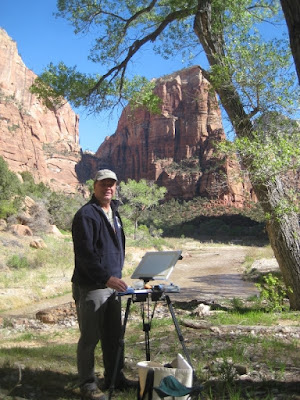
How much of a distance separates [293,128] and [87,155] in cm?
11620

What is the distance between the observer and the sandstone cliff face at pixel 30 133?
71.4 m

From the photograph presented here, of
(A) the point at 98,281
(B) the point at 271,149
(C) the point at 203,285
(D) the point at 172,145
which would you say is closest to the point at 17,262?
(C) the point at 203,285

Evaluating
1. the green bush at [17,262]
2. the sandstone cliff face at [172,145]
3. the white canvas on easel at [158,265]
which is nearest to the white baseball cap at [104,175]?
the white canvas on easel at [158,265]

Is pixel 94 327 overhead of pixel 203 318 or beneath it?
overhead

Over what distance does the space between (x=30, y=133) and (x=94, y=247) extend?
80.2 metres

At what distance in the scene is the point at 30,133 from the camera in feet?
257

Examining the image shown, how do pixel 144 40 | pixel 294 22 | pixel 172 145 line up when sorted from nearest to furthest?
pixel 294 22, pixel 144 40, pixel 172 145

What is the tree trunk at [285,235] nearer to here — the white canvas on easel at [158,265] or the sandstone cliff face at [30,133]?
the white canvas on easel at [158,265]

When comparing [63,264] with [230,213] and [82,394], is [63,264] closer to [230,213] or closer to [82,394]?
[82,394]

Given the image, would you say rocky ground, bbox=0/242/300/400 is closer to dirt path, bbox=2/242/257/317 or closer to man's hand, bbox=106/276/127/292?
dirt path, bbox=2/242/257/317

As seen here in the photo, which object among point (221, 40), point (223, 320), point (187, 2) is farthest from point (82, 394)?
point (187, 2)

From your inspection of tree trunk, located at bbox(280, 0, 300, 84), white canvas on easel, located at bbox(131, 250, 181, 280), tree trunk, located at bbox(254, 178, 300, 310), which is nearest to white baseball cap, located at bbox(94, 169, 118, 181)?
white canvas on easel, located at bbox(131, 250, 181, 280)

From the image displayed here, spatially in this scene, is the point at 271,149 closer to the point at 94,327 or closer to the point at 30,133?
the point at 94,327

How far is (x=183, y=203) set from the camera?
85375mm
